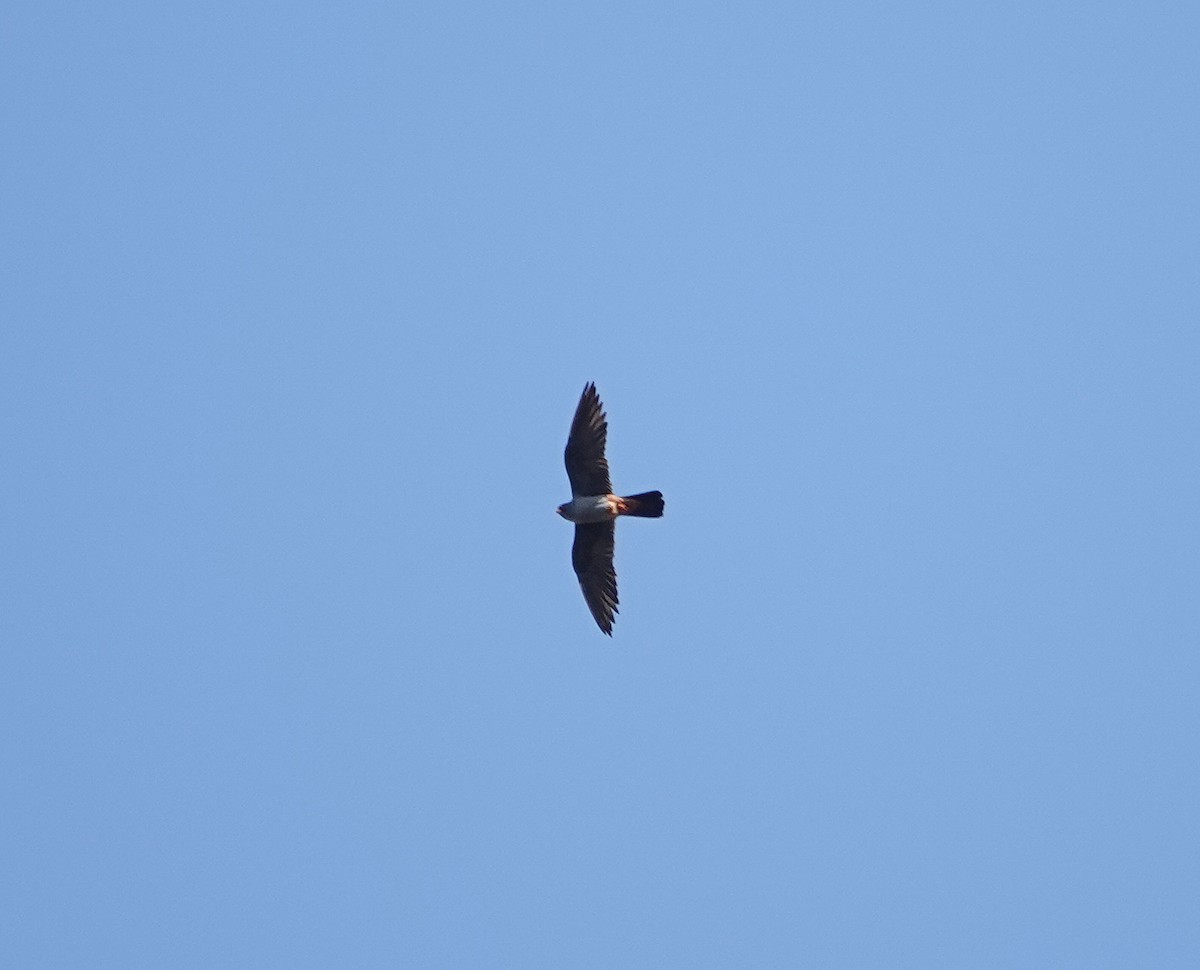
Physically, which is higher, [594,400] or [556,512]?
[594,400]

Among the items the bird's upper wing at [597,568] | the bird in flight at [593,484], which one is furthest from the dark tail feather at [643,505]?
the bird's upper wing at [597,568]

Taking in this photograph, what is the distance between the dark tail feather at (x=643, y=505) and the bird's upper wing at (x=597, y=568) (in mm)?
491

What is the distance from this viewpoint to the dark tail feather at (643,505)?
2106cm

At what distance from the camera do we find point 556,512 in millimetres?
21641

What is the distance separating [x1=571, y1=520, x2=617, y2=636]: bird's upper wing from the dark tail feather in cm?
49

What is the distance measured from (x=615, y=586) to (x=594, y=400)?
2412mm

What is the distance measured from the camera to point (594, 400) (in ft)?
69.6

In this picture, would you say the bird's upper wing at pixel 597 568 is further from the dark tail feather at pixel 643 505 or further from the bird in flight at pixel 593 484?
the dark tail feather at pixel 643 505

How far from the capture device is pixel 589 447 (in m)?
21.2

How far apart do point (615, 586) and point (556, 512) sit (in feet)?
3.99

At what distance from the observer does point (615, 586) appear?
21938 mm

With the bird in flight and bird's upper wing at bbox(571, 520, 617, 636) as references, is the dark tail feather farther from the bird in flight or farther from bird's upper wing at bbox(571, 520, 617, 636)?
bird's upper wing at bbox(571, 520, 617, 636)

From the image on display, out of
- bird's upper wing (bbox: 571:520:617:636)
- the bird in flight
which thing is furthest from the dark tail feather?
bird's upper wing (bbox: 571:520:617:636)

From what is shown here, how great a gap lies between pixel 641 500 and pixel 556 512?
3.86 feet
